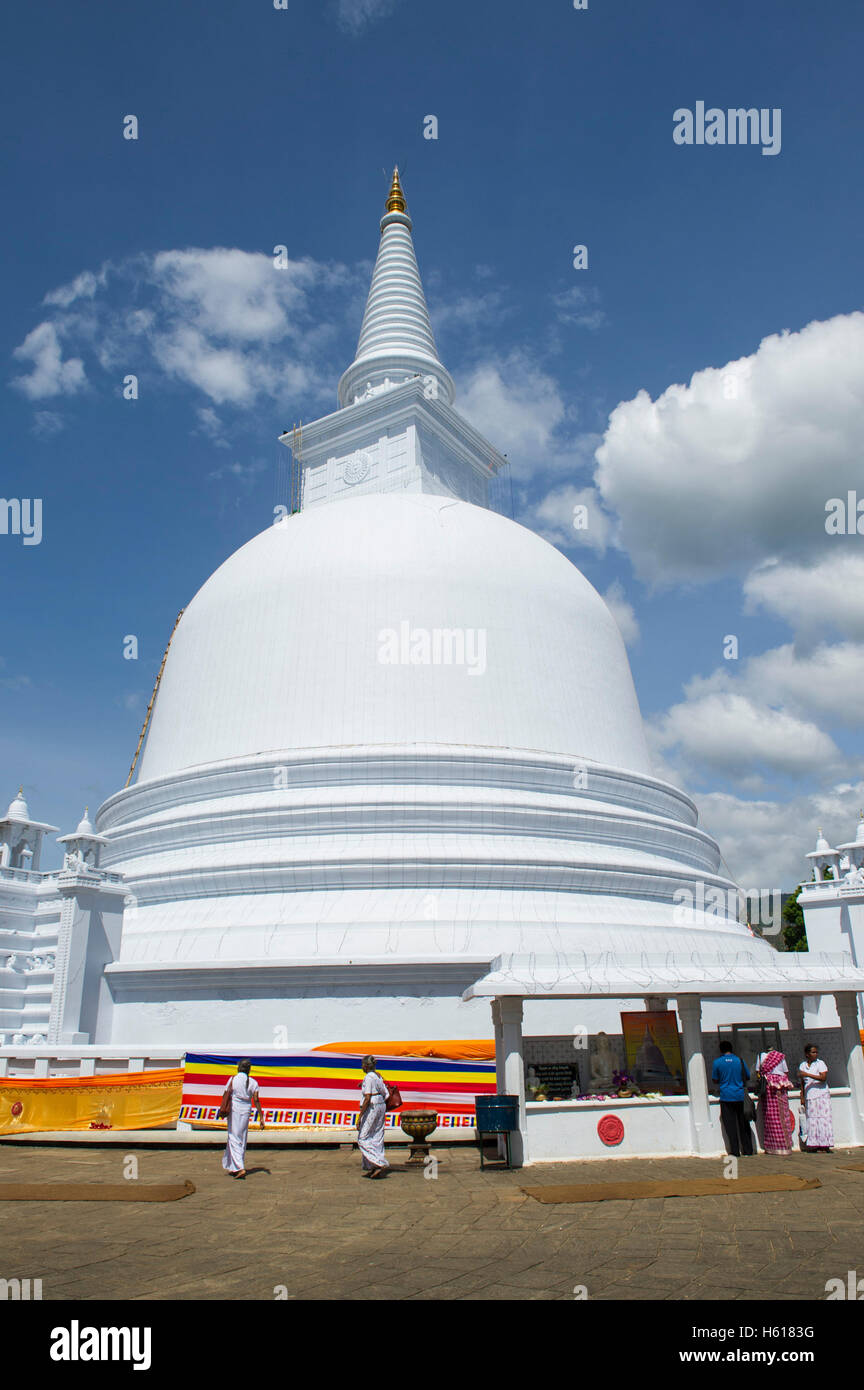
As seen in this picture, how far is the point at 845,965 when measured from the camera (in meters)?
15.8

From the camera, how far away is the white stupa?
18.0m

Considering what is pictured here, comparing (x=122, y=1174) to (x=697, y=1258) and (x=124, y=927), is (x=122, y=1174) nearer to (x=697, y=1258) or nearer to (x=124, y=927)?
(x=697, y=1258)

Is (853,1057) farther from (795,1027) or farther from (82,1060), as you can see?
(82,1060)

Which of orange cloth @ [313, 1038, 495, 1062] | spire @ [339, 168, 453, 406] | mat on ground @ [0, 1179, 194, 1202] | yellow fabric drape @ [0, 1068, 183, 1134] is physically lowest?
mat on ground @ [0, 1179, 194, 1202]

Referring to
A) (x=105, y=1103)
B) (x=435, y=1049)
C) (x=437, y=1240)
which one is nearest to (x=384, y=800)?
(x=435, y=1049)

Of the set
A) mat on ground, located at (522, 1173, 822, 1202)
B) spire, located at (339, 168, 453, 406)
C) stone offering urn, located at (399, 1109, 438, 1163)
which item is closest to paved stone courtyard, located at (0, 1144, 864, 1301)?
mat on ground, located at (522, 1173, 822, 1202)

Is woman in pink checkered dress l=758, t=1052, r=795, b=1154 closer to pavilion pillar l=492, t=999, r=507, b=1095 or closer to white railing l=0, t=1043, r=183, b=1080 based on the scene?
pavilion pillar l=492, t=999, r=507, b=1095

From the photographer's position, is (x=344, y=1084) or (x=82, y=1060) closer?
(x=344, y=1084)

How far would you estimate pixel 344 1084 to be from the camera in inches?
594

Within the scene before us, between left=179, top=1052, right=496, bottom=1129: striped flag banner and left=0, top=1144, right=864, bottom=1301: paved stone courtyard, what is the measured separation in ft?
11.2

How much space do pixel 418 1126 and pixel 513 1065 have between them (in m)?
1.47

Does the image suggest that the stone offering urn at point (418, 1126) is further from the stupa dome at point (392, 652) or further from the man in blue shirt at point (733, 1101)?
the stupa dome at point (392, 652)
